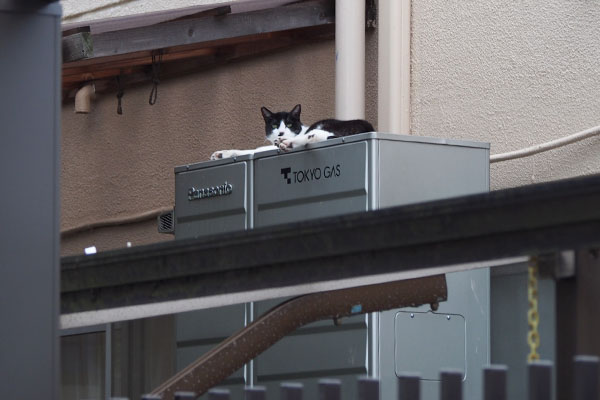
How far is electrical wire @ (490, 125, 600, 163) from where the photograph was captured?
5227 millimetres

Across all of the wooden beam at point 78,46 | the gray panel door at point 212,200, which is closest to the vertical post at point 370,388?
the gray panel door at point 212,200

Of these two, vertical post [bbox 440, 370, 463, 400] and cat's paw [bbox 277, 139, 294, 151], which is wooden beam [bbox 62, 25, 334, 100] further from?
vertical post [bbox 440, 370, 463, 400]

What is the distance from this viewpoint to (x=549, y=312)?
4.99 metres

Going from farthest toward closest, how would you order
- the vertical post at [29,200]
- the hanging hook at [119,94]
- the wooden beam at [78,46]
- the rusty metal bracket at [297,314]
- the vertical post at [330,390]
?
1. the hanging hook at [119,94]
2. the wooden beam at [78,46]
3. the rusty metal bracket at [297,314]
4. the vertical post at [29,200]
5. the vertical post at [330,390]

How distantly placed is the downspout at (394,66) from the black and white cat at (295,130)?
33cm

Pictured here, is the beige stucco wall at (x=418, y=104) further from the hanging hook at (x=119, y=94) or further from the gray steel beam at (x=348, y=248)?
the gray steel beam at (x=348, y=248)

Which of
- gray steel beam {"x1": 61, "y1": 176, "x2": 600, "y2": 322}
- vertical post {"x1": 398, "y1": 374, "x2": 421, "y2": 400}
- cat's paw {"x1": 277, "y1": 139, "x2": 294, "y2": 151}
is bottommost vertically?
vertical post {"x1": 398, "y1": 374, "x2": 421, "y2": 400}

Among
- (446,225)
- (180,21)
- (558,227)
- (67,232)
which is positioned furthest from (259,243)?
(67,232)

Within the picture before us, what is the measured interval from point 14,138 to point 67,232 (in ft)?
18.9

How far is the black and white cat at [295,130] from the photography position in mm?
5332

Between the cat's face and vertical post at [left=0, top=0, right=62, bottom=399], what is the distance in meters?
3.90

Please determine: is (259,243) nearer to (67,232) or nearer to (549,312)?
(549,312)

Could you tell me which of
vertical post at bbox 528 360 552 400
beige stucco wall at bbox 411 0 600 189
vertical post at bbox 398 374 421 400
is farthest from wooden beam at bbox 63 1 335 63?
vertical post at bbox 528 360 552 400

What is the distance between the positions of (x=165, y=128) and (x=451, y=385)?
5.80m
